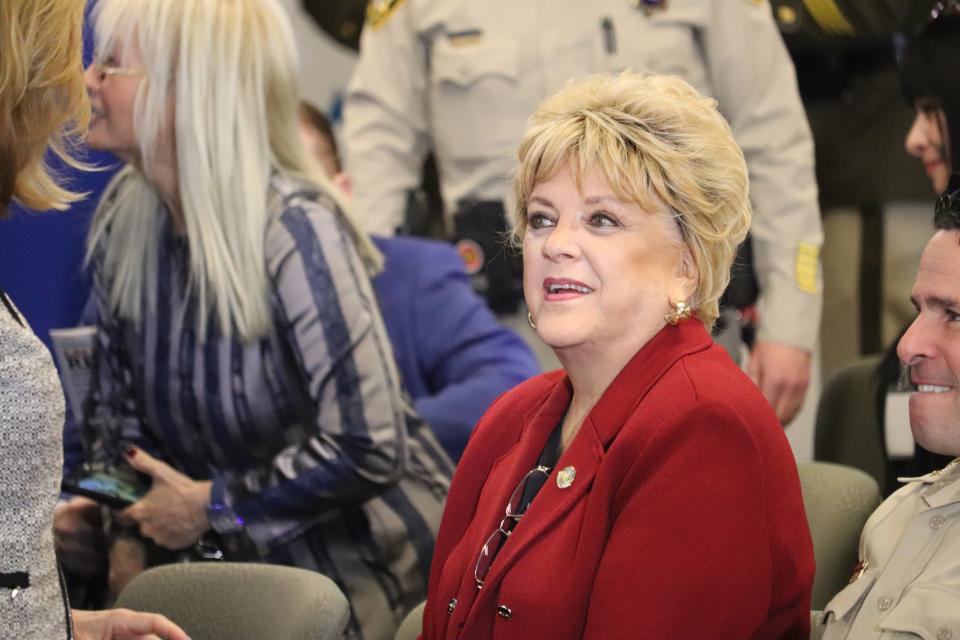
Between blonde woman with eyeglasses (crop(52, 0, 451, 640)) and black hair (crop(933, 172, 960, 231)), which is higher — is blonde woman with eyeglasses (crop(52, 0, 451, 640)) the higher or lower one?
the lower one

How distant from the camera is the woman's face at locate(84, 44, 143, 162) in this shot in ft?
7.75

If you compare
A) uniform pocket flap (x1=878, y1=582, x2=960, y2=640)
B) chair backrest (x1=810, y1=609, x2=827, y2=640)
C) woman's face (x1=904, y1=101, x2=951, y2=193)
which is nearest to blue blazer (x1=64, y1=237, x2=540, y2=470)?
woman's face (x1=904, y1=101, x2=951, y2=193)

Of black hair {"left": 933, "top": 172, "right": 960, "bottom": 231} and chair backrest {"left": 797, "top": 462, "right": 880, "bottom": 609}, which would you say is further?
chair backrest {"left": 797, "top": 462, "right": 880, "bottom": 609}

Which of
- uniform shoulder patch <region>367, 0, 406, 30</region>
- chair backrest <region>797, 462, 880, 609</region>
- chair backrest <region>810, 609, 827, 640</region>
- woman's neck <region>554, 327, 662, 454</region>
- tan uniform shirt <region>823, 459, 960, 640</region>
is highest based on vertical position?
uniform shoulder patch <region>367, 0, 406, 30</region>

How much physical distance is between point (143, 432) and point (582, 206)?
1.14 m

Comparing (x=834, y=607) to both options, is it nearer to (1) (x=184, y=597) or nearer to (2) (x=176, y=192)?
(1) (x=184, y=597)

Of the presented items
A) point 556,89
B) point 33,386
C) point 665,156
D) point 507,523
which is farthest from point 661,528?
point 556,89

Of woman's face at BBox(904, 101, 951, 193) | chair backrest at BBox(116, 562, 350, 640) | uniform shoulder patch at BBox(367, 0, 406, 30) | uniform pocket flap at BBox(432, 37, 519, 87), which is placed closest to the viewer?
chair backrest at BBox(116, 562, 350, 640)

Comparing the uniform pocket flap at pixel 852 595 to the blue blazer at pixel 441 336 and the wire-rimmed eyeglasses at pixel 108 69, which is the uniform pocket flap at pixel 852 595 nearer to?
the blue blazer at pixel 441 336

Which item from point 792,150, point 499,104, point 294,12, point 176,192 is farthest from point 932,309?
point 294,12

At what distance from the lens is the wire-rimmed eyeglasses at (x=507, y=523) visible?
1.73m

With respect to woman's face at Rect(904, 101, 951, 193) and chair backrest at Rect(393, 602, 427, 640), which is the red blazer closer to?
chair backrest at Rect(393, 602, 427, 640)

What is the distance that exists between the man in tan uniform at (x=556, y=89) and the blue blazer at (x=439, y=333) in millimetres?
447

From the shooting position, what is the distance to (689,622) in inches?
59.2
